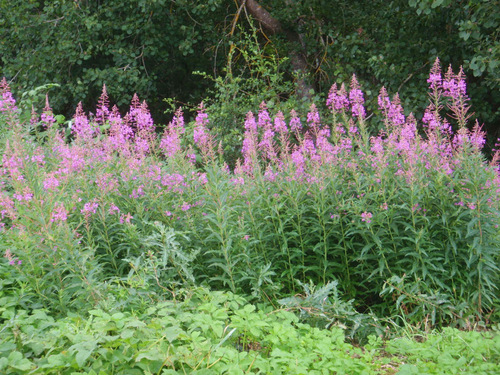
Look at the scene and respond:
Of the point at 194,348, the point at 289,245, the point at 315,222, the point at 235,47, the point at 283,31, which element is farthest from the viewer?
the point at 283,31

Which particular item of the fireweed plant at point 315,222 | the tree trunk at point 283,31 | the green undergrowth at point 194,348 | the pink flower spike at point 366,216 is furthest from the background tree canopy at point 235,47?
the green undergrowth at point 194,348

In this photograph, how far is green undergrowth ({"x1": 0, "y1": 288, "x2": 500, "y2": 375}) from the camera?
109 inches

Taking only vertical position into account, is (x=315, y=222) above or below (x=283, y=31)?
below

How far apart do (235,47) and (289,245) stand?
24.3 feet

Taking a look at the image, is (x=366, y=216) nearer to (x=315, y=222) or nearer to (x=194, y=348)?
(x=315, y=222)

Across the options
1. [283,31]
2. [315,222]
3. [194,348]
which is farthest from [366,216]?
[283,31]

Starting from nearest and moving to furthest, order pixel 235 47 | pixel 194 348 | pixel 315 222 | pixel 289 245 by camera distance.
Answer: pixel 194 348
pixel 315 222
pixel 289 245
pixel 235 47

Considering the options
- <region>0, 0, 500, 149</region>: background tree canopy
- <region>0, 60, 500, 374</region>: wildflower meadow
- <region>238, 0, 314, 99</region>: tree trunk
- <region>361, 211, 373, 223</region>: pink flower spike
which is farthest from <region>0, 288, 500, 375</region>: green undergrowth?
<region>238, 0, 314, 99</region>: tree trunk

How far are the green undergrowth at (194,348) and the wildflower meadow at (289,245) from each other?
0.08 ft

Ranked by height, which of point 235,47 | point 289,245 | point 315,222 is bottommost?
point 289,245

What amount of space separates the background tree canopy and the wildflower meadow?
4.81 m

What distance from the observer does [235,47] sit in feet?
37.2

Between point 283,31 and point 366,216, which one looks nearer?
point 366,216

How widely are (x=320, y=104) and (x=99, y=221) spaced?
6537 mm
